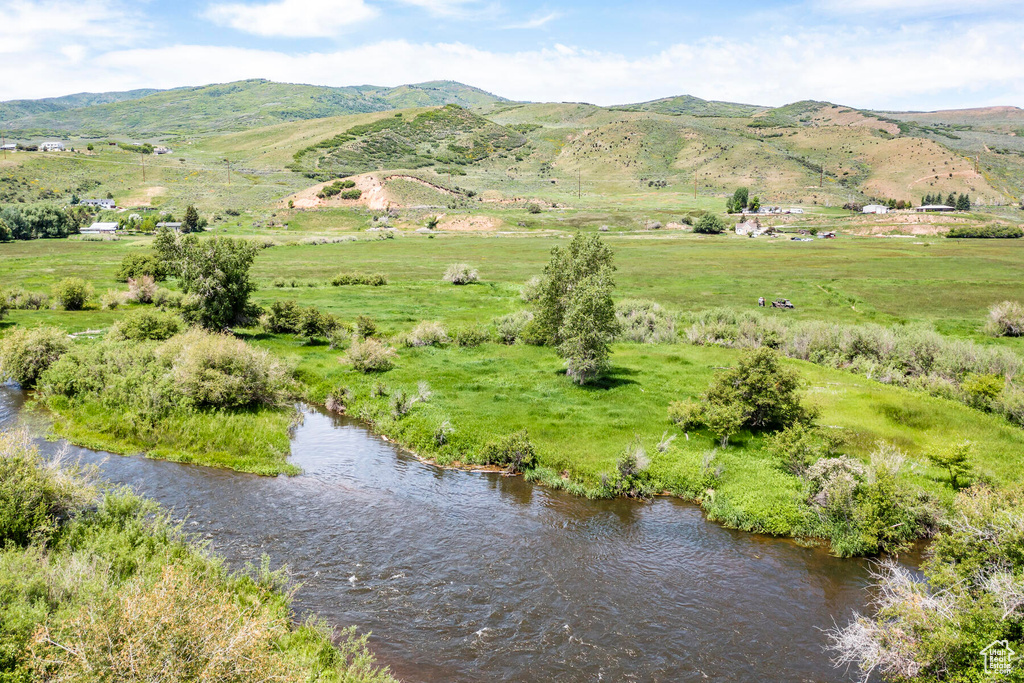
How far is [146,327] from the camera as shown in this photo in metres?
39.6

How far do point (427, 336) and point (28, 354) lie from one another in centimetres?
2433

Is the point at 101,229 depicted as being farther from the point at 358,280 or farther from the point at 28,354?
the point at 28,354

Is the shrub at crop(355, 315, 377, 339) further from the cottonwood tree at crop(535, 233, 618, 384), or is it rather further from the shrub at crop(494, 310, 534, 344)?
the cottonwood tree at crop(535, 233, 618, 384)

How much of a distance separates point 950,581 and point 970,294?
59618mm

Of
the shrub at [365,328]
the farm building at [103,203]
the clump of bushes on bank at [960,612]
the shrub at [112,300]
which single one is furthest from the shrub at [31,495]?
the farm building at [103,203]

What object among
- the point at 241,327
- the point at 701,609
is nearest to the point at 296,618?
the point at 701,609

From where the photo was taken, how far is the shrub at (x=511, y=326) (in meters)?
46.0

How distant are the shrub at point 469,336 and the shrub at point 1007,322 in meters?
38.5

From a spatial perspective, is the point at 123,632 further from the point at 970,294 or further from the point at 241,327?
the point at 970,294

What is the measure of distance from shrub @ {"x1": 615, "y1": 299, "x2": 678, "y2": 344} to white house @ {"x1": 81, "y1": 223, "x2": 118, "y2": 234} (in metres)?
118

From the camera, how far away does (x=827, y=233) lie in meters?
126

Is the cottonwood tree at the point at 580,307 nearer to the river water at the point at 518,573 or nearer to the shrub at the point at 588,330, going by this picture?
the shrub at the point at 588,330

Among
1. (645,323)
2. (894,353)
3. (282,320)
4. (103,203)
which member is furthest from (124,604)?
(103,203)

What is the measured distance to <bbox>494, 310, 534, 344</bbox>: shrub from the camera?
4600 cm
